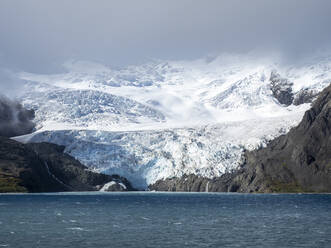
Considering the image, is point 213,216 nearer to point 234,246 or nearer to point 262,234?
point 262,234

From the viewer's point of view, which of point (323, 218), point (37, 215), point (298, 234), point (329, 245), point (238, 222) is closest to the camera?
point (329, 245)

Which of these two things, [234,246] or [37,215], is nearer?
[234,246]

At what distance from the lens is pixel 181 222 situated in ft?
323

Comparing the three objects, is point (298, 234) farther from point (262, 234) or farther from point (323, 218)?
point (323, 218)

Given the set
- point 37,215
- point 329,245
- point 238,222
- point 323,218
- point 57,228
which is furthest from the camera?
point 37,215

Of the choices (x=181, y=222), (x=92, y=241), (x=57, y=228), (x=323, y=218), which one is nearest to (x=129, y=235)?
(x=92, y=241)

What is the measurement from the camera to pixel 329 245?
228 ft

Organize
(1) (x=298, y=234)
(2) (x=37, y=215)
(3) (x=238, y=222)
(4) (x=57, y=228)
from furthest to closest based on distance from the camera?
(2) (x=37, y=215), (3) (x=238, y=222), (4) (x=57, y=228), (1) (x=298, y=234)

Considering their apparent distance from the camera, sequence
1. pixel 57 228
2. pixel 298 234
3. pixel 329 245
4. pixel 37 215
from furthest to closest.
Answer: pixel 37 215
pixel 57 228
pixel 298 234
pixel 329 245

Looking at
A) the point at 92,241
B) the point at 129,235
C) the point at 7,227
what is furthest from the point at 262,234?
the point at 7,227

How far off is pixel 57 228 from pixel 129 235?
1396 cm

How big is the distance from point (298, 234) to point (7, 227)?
43742 millimetres

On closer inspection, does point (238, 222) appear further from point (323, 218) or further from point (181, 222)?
point (323, 218)

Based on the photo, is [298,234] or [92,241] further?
[298,234]
